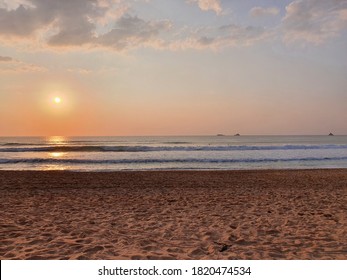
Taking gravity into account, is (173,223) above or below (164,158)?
below

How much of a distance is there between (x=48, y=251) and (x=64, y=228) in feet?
4.75

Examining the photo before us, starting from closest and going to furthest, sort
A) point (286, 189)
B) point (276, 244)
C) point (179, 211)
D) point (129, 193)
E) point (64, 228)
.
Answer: point (276, 244) → point (64, 228) → point (179, 211) → point (129, 193) → point (286, 189)

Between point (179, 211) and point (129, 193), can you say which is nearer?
point (179, 211)

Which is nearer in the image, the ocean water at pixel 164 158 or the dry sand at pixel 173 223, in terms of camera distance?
the dry sand at pixel 173 223

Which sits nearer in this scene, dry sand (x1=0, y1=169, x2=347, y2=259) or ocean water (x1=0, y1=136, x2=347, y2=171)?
dry sand (x1=0, y1=169, x2=347, y2=259)

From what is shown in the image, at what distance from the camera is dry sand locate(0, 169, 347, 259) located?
16.3 ft

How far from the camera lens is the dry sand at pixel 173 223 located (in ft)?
16.3

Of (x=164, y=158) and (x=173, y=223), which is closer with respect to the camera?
(x=173, y=223)

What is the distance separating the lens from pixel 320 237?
221 inches

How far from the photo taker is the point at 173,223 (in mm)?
6773
